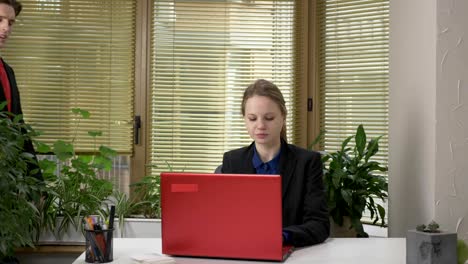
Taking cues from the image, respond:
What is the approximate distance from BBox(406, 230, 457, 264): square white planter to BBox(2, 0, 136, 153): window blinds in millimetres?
2941

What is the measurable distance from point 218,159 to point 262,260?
8.59 ft

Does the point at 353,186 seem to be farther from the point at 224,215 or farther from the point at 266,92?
the point at 224,215

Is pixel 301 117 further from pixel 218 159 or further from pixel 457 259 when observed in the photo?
pixel 457 259

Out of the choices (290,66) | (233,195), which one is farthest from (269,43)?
(233,195)

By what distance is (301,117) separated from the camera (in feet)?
15.0

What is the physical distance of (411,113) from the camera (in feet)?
9.23

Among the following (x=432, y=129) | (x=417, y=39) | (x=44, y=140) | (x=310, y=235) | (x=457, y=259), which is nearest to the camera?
(x=457, y=259)

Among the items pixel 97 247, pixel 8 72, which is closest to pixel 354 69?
pixel 8 72

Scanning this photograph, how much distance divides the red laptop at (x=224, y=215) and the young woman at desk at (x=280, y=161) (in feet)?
1.58

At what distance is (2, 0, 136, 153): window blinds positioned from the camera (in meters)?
4.48

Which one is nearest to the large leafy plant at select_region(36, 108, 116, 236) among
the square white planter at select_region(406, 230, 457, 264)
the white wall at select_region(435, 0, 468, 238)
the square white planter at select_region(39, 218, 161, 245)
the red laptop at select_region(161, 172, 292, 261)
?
the square white planter at select_region(39, 218, 161, 245)

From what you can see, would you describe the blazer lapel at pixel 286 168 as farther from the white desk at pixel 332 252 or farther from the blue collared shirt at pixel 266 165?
the white desk at pixel 332 252

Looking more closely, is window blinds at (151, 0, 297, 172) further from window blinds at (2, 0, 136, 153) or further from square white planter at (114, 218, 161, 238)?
square white planter at (114, 218, 161, 238)

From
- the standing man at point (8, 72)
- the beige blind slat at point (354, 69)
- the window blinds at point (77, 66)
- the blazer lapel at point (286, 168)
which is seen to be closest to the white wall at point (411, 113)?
the blazer lapel at point (286, 168)
